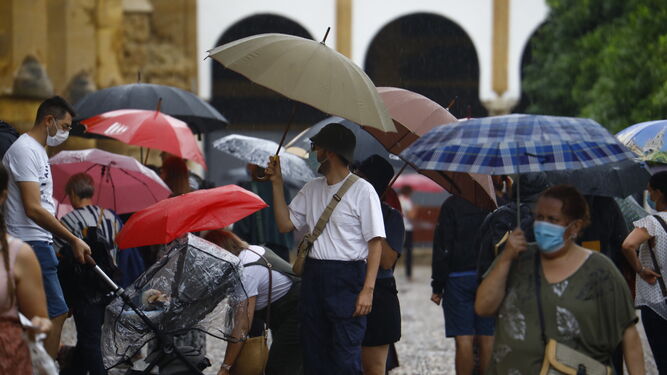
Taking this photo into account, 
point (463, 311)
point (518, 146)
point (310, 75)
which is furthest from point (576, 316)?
point (463, 311)

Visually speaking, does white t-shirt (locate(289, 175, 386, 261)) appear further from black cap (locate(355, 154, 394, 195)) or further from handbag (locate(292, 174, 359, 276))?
black cap (locate(355, 154, 394, 195))

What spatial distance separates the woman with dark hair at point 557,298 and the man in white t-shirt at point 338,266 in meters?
1.43

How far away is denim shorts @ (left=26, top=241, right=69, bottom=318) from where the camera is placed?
6.54m

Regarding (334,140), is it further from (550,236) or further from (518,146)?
(550,236)

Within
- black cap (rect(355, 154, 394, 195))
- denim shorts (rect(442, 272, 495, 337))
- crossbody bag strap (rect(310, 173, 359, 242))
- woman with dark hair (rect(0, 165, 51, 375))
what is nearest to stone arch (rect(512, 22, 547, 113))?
denim shorts (rect(442, 272, 495, 337))

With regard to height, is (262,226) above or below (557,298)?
below

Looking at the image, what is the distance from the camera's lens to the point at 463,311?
8008 mm

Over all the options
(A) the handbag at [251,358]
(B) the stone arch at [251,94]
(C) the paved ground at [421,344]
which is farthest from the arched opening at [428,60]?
(A) the handbag at [251,358]

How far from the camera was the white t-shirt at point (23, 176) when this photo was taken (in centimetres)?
646

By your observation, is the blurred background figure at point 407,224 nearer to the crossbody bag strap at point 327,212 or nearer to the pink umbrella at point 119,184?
the pink umbrella at point 119,184

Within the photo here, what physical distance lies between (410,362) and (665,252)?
152 inches

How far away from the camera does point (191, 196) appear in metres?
6.81

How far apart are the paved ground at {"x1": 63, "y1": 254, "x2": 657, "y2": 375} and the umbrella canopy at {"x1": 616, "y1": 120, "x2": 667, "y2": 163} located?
105 inches

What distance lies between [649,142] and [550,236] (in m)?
2.91
